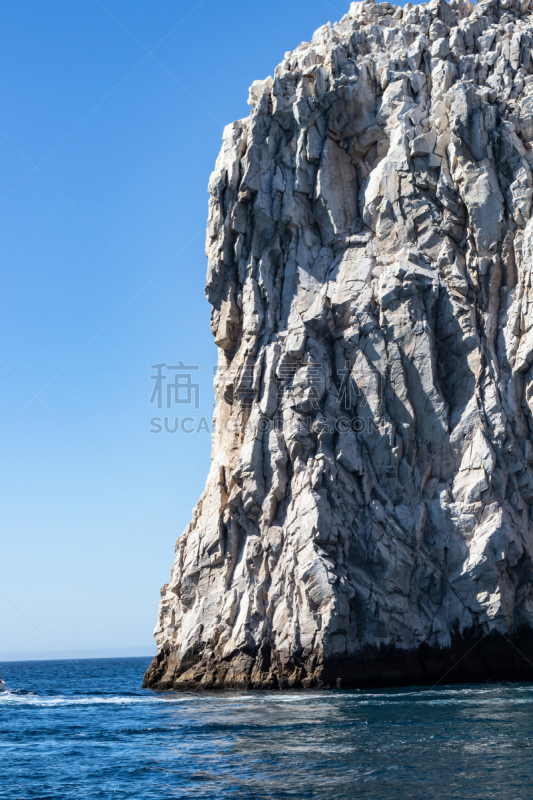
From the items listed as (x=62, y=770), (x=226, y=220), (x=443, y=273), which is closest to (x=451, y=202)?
(x=443, y=273)

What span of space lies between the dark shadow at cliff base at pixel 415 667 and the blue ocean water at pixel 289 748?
149 cm

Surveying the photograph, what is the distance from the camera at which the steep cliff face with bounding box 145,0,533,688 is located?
3869 cm

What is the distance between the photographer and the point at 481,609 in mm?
38438

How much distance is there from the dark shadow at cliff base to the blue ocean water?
149 cm

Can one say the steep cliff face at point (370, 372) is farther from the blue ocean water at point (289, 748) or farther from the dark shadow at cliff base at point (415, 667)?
the blue ocean water at point (289, 748)

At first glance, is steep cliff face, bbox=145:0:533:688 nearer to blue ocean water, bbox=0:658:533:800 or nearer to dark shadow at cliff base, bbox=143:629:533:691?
dark shadow at cliff base, bbox=143:629:533:691

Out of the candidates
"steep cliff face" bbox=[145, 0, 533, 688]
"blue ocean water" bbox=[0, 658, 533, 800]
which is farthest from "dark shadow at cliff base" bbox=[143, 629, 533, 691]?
"blue ocean water" bbox=[0, 658, 533, 800]

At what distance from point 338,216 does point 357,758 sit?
33.9 meters

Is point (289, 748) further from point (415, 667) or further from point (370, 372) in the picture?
point (370, 372)

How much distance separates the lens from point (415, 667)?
37969 mm

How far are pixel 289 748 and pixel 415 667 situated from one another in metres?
16.3

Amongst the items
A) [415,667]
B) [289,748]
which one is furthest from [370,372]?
[289,748]

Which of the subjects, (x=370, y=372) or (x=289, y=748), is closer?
(x=289, y=748)

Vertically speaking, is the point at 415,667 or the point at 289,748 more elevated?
the point at 415,667
